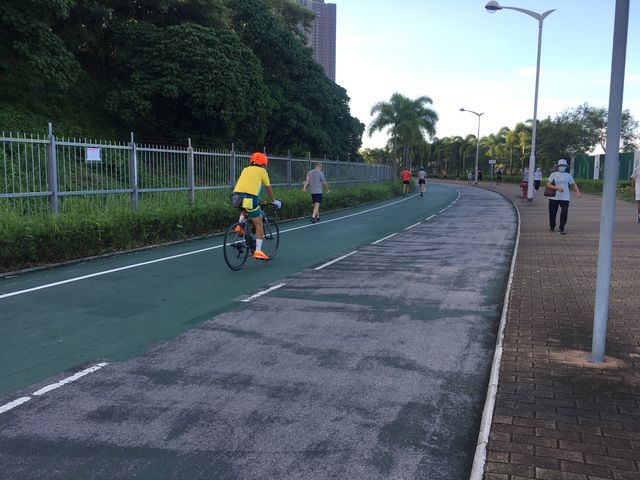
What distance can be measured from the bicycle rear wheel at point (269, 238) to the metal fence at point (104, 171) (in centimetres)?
424

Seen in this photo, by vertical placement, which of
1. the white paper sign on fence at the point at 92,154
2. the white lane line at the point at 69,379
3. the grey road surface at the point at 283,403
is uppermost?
the white paper sign on fence at the point at 92,154

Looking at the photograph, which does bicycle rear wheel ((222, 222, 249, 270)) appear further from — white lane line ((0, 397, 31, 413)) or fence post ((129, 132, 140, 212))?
white lane line ((0, 397, 31, 413))

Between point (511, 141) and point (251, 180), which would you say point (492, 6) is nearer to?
point (251, 180)

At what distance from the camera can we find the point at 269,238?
10367mm

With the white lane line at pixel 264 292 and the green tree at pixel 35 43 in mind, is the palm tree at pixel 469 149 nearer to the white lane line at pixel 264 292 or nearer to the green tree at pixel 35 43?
the green tree at pixel 35 43

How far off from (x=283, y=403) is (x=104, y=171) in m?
12.2

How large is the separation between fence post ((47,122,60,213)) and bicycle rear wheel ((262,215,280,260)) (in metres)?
4.34

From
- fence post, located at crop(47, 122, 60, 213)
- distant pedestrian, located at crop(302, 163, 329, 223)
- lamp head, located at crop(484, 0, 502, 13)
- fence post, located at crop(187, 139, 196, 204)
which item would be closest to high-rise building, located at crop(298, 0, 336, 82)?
lamp head, located at crop(484, 0, 502, 13)

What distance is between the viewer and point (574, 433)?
346 centimetres

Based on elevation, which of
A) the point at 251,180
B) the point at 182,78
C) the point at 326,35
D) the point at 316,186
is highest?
the point at 326,35

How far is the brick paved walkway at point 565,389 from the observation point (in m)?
3.13

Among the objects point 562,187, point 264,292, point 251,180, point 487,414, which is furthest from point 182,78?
point 487,414

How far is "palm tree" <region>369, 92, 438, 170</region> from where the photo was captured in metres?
54.8

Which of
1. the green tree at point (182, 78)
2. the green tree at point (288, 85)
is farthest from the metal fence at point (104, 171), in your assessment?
the green tree at point (288, 85)
